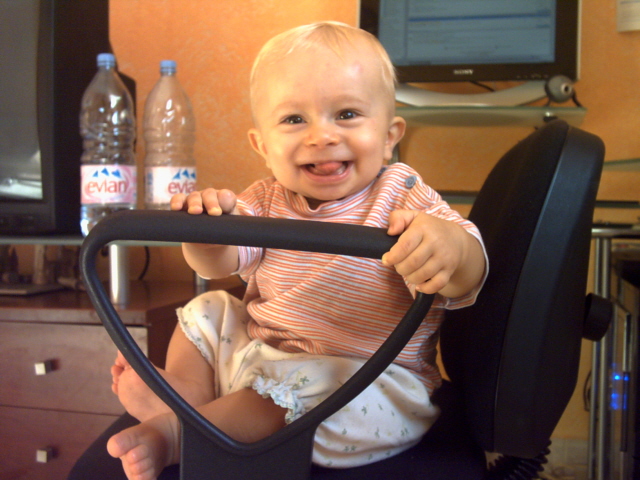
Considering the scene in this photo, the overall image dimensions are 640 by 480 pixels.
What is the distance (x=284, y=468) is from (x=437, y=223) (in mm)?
Result: 287

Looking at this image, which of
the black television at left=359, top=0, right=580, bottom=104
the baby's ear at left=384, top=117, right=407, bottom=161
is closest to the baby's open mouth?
the baby's ear at left=384, top=117, right=407, bottom=161

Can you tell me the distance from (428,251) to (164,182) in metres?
0.84

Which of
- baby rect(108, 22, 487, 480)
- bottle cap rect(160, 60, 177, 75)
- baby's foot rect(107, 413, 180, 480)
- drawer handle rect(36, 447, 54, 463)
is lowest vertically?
drawer handle rect(36, 447, 54, 463)

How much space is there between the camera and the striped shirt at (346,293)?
74 cm

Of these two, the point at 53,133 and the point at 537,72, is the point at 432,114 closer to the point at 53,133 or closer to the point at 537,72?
the point at 537,72

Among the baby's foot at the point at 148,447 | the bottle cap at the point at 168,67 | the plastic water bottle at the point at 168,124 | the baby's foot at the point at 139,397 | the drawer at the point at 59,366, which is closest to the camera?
the baby's foot at the point at 148,447

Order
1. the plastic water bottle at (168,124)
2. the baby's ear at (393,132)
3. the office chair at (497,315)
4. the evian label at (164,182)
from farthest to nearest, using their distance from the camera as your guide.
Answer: the plastic water bottle at (168,124) → the evian label at (164,182) → the baby's ear at (393,132) → the office chair at (497,315)

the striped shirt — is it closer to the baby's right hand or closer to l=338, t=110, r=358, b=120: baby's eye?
l=338, t=110, r=358, b=120: baby's eye

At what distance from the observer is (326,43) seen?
75 cm

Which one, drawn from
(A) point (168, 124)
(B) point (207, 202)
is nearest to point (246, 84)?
(A) point (168, 124)

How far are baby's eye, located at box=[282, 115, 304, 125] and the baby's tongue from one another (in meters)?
0.07

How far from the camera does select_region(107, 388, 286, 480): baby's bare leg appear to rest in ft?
1.89

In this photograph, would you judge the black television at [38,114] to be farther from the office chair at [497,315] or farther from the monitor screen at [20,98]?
the office chair at [497,315]

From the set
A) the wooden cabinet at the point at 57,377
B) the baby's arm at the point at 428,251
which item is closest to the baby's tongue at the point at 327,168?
the baby's arm at the point at 428,251
